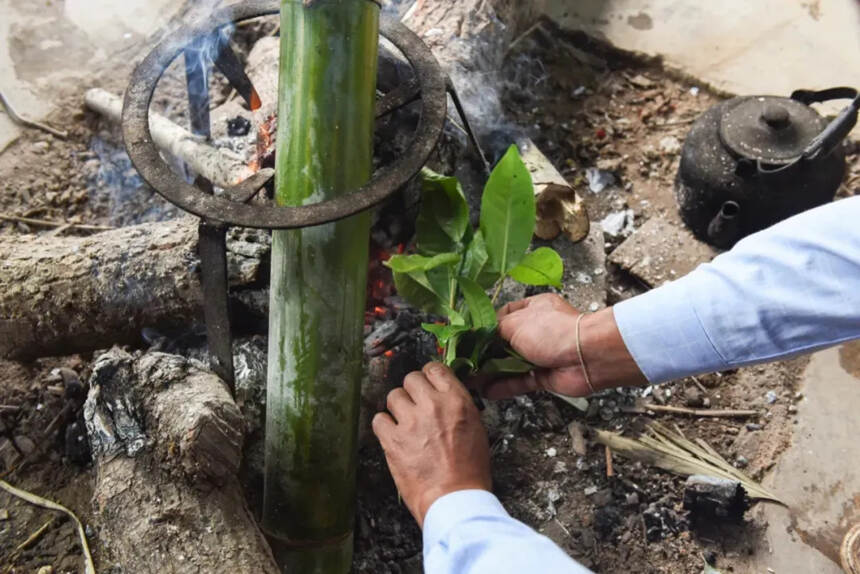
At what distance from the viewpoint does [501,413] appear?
8.91ft

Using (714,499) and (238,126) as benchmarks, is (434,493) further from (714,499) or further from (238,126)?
(238,126)

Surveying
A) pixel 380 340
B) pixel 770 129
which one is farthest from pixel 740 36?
pixel 380 340

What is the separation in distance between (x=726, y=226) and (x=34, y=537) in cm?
309

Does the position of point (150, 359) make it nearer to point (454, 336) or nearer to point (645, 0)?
point (454, 336)

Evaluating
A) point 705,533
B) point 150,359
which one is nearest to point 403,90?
point 150,359

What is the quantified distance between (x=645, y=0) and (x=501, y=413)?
3.10 meters

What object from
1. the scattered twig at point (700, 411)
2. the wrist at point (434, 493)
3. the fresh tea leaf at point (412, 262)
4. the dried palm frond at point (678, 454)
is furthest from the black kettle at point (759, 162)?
the wrist at point (434, 493)

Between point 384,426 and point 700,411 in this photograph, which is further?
point 700,411

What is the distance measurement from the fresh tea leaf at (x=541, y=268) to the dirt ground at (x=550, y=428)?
0.79 metres

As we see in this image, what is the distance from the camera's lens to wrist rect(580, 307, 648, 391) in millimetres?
1981

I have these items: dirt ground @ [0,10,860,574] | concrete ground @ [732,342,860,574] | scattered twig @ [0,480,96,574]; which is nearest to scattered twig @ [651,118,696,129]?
dirt ground @ [0,10,860,574]

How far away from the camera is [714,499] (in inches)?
98.0

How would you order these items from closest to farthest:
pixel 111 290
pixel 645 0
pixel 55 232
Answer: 1. pixel 111 290
2. pixel 55 232
3. pixel 645 0

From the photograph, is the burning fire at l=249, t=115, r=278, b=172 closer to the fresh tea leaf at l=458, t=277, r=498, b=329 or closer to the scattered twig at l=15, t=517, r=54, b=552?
the fresh tea leaf at l=458, t=277, r=498, b=329
